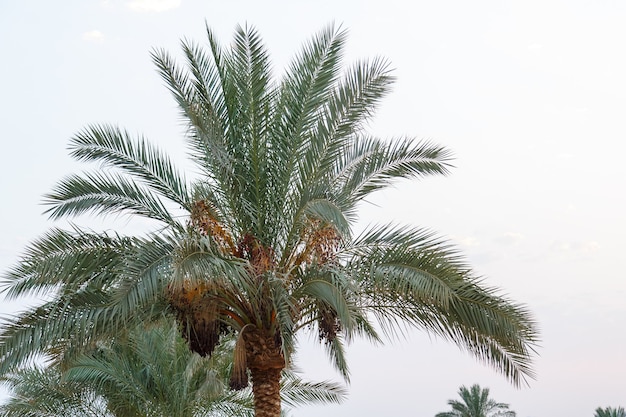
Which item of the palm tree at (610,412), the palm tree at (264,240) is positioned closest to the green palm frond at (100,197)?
the palm tree at (264,240)

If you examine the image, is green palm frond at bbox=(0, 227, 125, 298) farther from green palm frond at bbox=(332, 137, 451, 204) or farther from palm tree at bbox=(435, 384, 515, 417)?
palm tree at bbox=(435, 384, 515, 417)

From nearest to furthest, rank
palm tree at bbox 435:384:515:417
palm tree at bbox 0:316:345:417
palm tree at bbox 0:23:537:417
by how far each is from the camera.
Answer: palm tree at bbox 0:23:537:417, palm tree at bbox 0:316:345:417, palm tree at bbox 435:384:515:417

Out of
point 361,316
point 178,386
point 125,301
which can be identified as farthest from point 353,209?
point 178,386

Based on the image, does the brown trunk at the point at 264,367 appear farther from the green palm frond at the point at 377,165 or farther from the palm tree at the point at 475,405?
the palm tree at the point at 475,405

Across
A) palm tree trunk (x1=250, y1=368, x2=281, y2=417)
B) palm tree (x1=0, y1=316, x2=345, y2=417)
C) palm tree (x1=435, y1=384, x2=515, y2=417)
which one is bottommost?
palm tree trunk (x1=250, y1=368, x2=281, y2=417)

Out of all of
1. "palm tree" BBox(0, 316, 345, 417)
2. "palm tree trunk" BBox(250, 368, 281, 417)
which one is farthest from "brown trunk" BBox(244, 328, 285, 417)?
"palm tree" BBox(0, 316, 345, 417)

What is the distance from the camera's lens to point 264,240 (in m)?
13.4

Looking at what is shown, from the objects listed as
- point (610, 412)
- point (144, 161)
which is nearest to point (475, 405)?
point (610, 412)

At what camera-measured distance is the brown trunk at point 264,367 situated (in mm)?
13352

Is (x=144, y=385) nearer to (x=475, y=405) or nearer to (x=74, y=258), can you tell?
(x=74, y=258)

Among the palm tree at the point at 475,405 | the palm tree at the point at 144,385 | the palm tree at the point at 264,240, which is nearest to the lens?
the palm tree at the point at 264,240

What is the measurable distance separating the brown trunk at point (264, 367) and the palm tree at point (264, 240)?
0.07 feet

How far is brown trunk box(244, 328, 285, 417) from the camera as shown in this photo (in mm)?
13352

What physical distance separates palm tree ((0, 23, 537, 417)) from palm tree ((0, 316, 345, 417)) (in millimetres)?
4594
